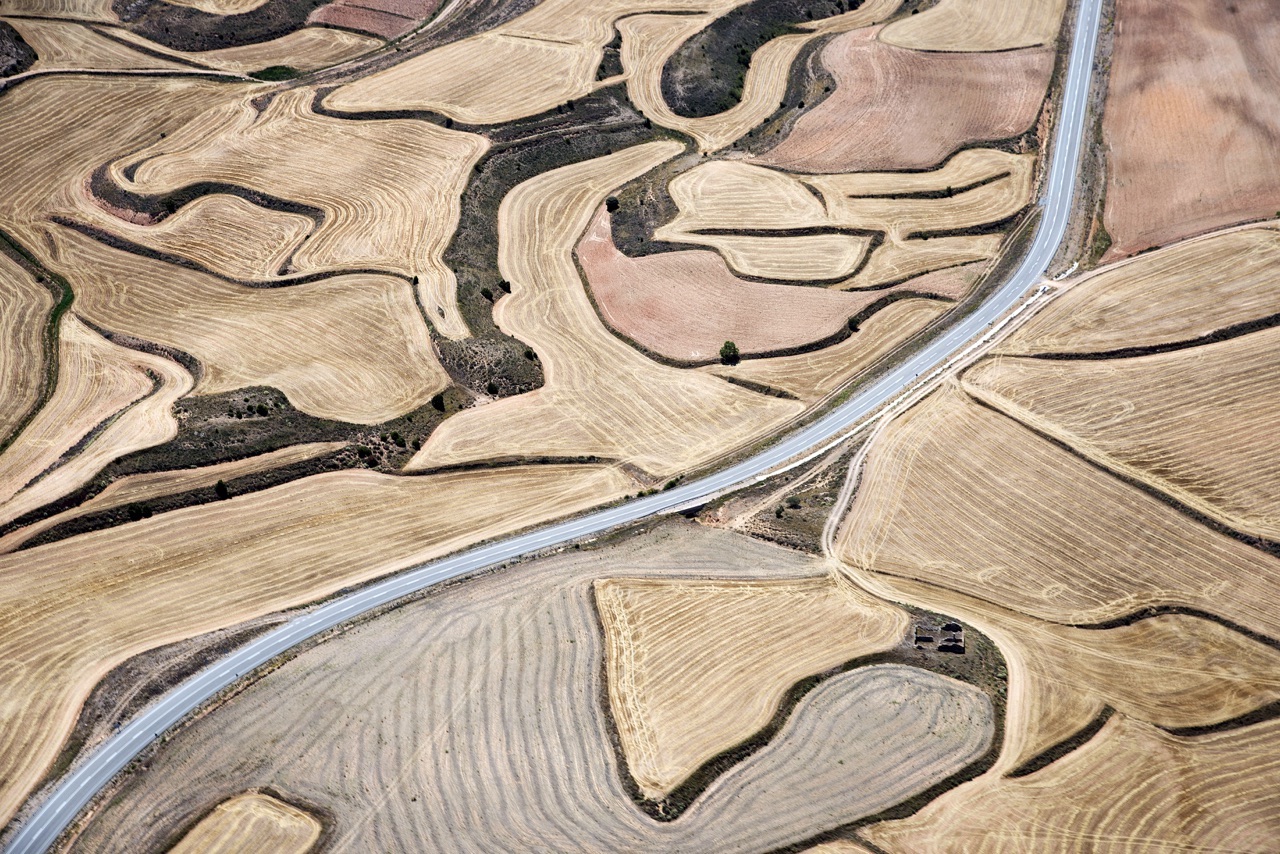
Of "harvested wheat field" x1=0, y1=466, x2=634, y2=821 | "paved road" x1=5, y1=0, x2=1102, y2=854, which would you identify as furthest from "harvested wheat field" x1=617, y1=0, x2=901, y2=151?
"harvested wheat field" x1=0, y1=466, x2=634, y2=821

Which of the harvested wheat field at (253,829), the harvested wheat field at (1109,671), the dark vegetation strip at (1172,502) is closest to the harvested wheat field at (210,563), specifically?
the harvested wheat field at (253,829)

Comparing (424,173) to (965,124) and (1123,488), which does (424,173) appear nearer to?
(965,124)

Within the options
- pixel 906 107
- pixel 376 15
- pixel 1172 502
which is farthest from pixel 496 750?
pixel 376 15

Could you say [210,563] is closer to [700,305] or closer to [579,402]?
[579,402]

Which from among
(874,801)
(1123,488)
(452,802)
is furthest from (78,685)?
(1123,488)

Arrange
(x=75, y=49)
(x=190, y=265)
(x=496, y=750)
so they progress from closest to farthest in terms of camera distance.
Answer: (x=496, y=750) < (x=190, y=265) < (x=75, y=49)

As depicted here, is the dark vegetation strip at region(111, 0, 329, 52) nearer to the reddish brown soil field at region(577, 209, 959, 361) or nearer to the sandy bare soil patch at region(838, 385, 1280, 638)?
the reddish brown soil field at region(577, 209, 959, 361)

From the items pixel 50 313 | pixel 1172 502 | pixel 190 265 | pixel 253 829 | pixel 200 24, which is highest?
pixel 200 24

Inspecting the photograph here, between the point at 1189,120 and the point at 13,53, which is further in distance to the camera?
the point at 1189,120
